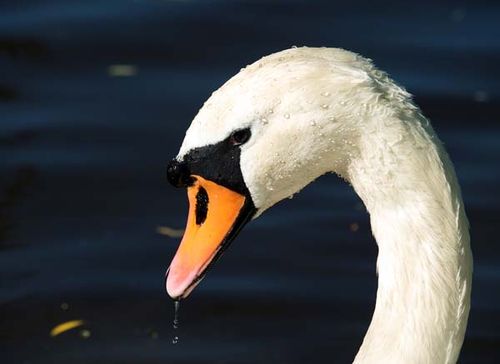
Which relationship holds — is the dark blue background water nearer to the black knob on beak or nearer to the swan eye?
the black knob on beak

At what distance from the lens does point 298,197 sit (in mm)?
8719

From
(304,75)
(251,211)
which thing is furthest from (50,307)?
(304,75)

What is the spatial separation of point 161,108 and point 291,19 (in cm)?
144

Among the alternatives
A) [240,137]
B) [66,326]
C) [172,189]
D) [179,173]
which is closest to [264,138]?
[240,137]

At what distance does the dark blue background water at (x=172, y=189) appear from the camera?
25.8 feet

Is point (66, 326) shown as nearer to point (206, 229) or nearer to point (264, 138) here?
point (206, 229)

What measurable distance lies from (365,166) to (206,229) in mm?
704

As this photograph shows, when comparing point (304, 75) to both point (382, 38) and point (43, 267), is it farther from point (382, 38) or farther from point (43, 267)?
point (382, 38)

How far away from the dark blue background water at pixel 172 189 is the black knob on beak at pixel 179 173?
8.73ft

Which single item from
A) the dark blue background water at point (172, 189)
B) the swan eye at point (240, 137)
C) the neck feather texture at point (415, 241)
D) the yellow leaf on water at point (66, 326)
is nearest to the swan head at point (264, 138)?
the swan eye at point (240, 137)

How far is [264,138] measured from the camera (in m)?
4.95

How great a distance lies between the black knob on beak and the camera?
5031mm

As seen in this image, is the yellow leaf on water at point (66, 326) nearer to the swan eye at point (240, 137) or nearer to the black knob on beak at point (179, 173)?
the black knob on beak at point (179, 173)

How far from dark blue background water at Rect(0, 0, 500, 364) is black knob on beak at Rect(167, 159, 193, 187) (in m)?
2.66
